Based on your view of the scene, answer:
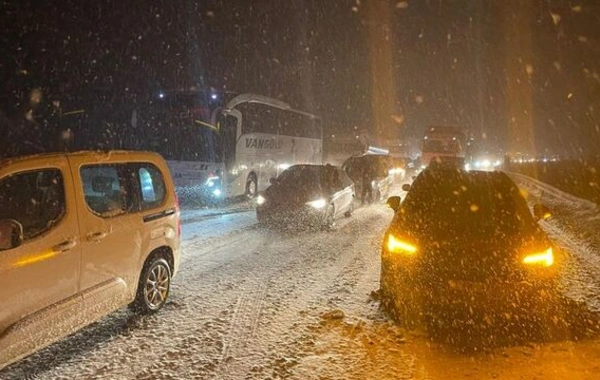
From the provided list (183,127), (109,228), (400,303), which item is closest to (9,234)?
(109,228)

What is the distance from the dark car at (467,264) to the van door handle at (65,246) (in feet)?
10.3

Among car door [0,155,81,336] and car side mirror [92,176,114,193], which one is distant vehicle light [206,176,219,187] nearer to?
car side mirror [92,176,114,193]

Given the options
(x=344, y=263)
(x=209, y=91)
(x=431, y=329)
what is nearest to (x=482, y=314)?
(x=431, y=329)

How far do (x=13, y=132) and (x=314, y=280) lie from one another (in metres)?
26.7

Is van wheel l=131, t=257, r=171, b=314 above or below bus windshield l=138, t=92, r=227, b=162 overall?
below

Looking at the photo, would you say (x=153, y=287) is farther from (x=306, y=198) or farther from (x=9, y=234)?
(x=306, y=198)

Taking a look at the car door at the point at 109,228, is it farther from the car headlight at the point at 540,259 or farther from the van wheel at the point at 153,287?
the car headlight at the point at 540,259

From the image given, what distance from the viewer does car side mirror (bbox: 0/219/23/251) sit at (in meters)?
3.49

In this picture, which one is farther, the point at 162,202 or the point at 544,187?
the point at 544,187

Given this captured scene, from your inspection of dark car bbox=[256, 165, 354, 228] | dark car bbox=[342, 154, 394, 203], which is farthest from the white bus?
dark car bbox=[256, 165, 354, 228]

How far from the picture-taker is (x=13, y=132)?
91.7 ft

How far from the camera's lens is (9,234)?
3.51 m

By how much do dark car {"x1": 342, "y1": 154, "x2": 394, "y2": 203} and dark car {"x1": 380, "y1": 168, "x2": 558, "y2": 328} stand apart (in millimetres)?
11354

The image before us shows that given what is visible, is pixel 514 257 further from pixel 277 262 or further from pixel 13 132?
pixel 13 132
